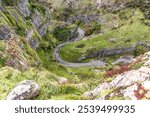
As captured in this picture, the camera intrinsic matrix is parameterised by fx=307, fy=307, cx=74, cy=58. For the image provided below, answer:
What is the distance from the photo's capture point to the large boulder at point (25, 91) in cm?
3128

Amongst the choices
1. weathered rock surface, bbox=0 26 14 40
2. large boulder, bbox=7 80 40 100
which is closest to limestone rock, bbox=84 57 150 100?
large boulder, bbox=7 80 40 100

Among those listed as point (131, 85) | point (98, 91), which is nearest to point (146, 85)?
point (131, 85)

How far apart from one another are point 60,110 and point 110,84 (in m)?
15.5

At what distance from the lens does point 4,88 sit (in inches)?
1393

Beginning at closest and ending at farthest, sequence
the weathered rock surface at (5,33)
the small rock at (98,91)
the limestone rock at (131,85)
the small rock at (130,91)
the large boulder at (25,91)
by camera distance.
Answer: the limestone rock at (131,85) < the small rock at (130,91) < the large boulder at (25,91) < the small rock at (98,91) < the weathered rock surface at (5,33)

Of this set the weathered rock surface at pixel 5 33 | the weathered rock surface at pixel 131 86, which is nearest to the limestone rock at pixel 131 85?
the weathered rock surface at pixel 131 86

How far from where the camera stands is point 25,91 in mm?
31781

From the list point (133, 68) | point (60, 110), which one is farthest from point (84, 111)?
point (133, 68)

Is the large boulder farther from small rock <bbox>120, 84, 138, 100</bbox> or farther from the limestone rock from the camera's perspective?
small rock <bbox>120, 84, 138, 100</bbox>

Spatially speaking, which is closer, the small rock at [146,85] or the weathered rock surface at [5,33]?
the small rock at [146,85]

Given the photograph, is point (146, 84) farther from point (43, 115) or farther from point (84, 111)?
point (43, 115)

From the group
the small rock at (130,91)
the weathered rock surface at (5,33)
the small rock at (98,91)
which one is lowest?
the small rock at (130,91)

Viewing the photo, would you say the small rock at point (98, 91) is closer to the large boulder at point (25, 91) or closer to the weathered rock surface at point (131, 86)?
the weathered rock surface at point (131, 86)

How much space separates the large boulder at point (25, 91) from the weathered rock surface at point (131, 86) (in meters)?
6.62
